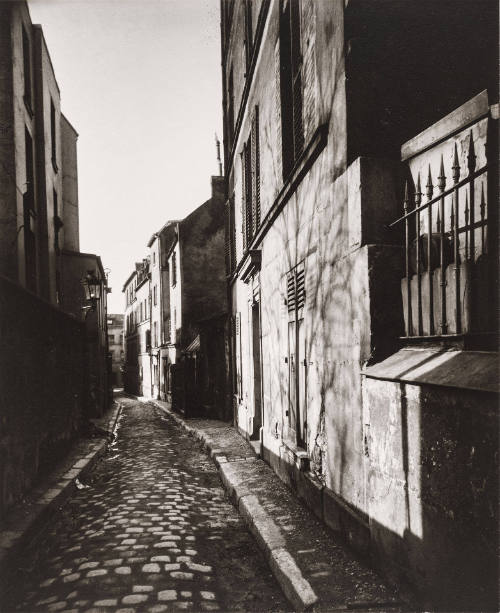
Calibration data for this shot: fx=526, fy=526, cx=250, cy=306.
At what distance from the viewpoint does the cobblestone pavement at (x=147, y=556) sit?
4121 mm

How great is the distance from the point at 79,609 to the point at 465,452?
120 inches

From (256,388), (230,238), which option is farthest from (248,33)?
(256,388)

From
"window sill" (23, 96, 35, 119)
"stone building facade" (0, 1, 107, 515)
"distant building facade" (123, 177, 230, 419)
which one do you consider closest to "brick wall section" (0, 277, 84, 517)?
"stone building facade" (0, 1, 107, 515)

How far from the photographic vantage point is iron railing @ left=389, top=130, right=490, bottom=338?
3223mm

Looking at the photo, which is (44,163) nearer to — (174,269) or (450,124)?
(174,269)

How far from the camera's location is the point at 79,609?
391 cm

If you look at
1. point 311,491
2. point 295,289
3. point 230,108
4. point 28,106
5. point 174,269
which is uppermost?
point 230,108

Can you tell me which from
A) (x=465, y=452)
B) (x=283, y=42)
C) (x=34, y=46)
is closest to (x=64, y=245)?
(x=34, y=46)

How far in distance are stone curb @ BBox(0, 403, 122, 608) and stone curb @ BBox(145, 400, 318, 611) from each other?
227cm

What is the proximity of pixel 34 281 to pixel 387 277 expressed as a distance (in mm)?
12482

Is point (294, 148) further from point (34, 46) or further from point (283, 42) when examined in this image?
point (34, 46)

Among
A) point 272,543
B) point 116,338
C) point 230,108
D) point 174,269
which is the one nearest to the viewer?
point 272,543

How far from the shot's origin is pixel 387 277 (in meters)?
4.16

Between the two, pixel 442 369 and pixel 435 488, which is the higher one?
pixel 442 369
